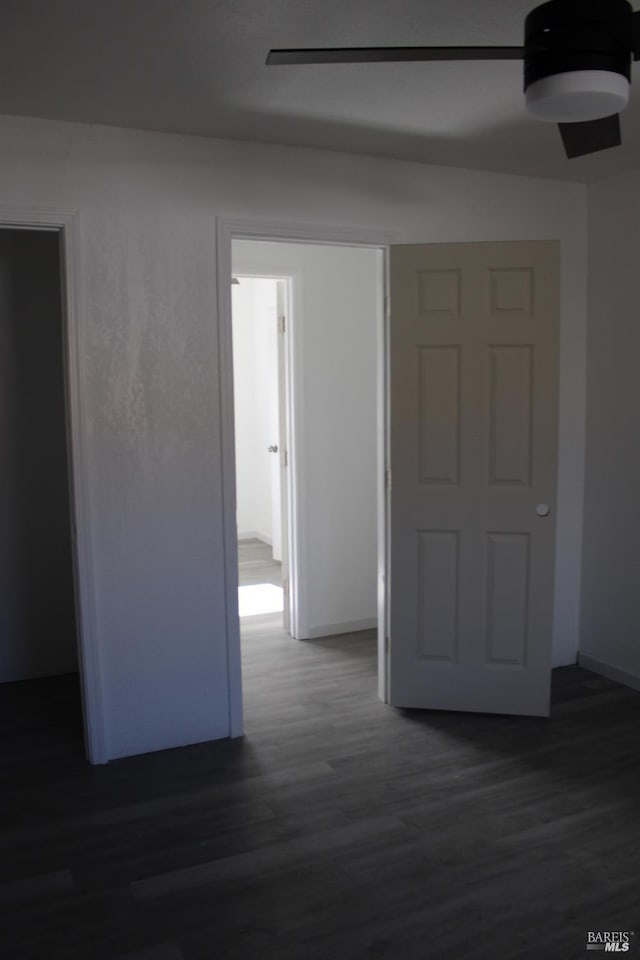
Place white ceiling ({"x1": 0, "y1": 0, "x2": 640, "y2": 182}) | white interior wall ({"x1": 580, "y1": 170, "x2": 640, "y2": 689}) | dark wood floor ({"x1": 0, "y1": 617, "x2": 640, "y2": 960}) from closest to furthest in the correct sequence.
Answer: white ceiling ({"x1": 0, "y1": 0, "x2": 640, "y2": 182}) → dark wood floor ({"x1": 0, "y1": 617, "x2": 640, "y2": 960}) → white interior wall ({"x1": 580, "y1": 170, "x2": 640, "y2": 689})

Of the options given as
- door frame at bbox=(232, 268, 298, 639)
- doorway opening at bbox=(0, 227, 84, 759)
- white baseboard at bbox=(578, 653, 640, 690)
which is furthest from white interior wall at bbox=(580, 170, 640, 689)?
doorway opening at bbox=(0, 227, 84, 759)

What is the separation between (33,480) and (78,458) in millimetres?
1366

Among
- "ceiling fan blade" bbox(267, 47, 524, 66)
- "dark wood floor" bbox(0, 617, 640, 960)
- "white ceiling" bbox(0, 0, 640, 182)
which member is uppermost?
"white ceiling" bbox(0, 0, 640, 182)

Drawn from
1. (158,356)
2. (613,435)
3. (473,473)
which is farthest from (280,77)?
(613,435)

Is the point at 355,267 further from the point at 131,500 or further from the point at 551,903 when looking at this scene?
the point at 551,903

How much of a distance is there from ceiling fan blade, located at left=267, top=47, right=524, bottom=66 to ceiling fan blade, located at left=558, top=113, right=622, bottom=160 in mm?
297

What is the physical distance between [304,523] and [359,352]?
3.66 feet

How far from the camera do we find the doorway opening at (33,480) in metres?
4.18

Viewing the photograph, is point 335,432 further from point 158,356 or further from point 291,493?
point 158,356

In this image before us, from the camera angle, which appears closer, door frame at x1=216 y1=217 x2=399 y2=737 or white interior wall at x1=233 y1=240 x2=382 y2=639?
door frame at x1=216 y1=217 x2=399 y2=737

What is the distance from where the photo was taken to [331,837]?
267 centimetres

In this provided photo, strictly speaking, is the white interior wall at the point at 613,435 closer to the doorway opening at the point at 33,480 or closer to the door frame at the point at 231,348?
the door frame at the point at 231,348

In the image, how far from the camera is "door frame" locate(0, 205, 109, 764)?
9.78 feet

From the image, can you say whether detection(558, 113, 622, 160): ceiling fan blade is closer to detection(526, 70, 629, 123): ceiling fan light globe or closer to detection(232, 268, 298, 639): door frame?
detection(526, 70, 629, 123): ceiling fan light globe
